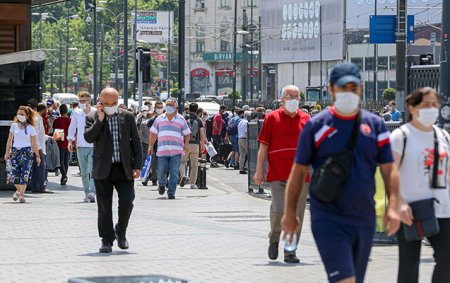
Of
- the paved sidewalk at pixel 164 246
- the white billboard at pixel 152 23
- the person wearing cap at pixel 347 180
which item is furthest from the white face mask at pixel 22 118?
the white billboard at pixel 152 23

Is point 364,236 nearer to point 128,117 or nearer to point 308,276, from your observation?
point 308,276

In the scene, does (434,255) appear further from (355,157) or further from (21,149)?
(21,149)

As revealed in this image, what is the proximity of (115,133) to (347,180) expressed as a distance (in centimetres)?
656

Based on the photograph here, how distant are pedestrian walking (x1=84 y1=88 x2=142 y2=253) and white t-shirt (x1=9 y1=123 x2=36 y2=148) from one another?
319 inches

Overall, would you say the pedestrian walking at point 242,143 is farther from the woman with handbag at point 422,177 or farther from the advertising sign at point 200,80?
the advertising sign at point 200,80

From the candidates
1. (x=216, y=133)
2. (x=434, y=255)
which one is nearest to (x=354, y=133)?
(x=434, y=255)

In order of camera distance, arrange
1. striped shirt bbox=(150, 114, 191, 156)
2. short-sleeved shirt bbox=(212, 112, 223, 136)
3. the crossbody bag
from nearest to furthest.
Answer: the crossbody bag
striped shirt bbox=(150, 114, 191, 156)
short-sleeved shirt bbox=(212, 112, 223, 136)

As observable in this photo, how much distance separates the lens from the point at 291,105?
1313cm

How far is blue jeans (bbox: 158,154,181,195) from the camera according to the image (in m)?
23.2

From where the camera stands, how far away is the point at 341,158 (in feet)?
25.8

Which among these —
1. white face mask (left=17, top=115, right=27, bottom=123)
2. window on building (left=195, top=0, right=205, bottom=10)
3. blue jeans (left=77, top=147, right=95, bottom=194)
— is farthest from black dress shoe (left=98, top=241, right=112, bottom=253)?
window on building (left=195, top=0, right=205, bottom=10)

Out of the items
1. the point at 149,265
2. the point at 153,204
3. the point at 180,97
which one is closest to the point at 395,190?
the point at 149,265

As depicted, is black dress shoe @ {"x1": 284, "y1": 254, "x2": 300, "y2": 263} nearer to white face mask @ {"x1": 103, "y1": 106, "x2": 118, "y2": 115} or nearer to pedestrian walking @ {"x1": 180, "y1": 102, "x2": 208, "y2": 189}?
white face mask @ {"x1": 103, "y1": 106, "x2": 118, "y2": 115}

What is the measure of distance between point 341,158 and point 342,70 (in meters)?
0.55
